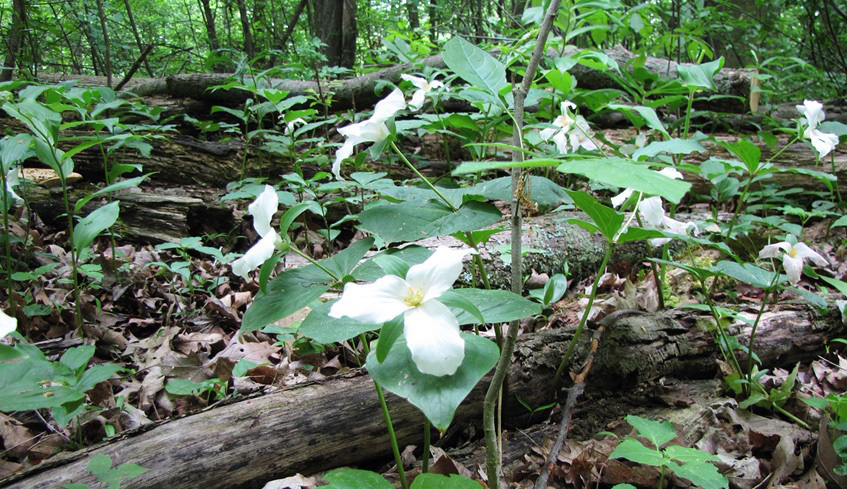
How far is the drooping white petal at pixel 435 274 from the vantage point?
0.73m

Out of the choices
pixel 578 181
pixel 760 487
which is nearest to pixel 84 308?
pixel 760 487

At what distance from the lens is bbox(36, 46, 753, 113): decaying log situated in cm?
438

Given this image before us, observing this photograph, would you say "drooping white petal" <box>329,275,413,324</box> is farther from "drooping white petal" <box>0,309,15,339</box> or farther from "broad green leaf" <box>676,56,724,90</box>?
"broad green leaf" <box>676,56,724,90</box>

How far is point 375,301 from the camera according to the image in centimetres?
72

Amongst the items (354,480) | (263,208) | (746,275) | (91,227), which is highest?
(263,208)

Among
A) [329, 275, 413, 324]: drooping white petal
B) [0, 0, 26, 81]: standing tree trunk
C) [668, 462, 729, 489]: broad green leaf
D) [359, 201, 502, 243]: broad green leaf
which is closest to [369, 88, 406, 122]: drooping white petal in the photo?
[359, 201, 502, 243]: broad green leaf

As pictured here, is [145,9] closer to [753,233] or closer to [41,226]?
[41,226]

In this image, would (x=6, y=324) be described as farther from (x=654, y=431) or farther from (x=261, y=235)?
(x=654, y=431)

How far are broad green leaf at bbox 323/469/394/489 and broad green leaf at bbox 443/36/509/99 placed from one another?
3.09 ft

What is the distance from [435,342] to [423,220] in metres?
0.47

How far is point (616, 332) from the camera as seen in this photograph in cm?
160

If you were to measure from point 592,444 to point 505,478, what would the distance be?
0.29 meters

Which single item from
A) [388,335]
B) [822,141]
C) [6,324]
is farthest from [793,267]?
[6,324]

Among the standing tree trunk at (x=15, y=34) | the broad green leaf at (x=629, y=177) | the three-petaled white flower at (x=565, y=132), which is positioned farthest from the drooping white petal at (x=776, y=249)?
the standing tree trunk at (x=15, y=34)
